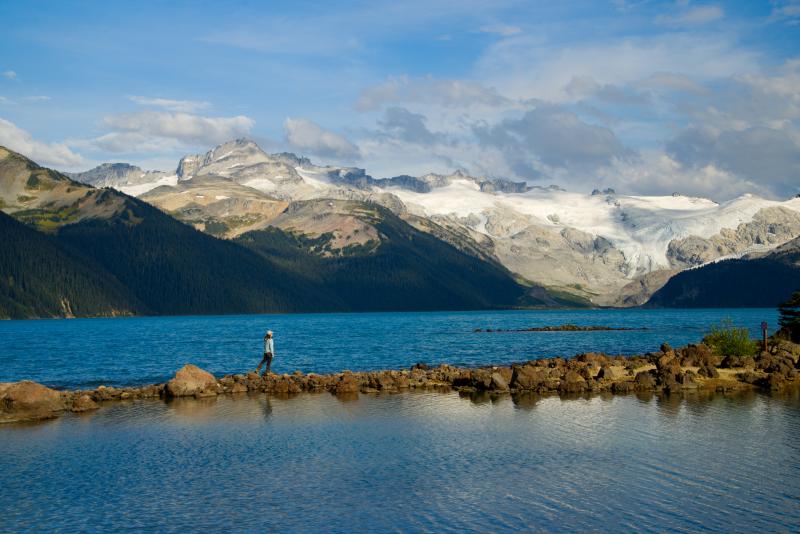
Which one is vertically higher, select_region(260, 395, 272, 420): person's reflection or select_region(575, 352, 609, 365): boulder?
select_region(575, 352, 609, 365): boulder

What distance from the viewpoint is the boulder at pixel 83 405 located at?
2184 inches

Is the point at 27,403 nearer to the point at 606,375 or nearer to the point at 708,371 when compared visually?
the point at 606,375

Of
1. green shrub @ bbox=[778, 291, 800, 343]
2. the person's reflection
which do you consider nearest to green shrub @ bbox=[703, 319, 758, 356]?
green shrub @ bbox=[778, 291, 800, 343]

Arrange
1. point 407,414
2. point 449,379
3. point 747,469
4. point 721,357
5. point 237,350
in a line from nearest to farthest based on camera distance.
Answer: point 747,469 < point 407,414 < point 449,379 < point 721,357 < point 237,350

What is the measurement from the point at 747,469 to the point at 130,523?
25.5 metres

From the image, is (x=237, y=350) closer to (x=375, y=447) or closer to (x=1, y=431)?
(x=1, y=431)

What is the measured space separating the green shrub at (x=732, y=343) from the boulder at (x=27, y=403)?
63913 millimetres

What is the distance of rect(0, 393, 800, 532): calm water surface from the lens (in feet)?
92.7

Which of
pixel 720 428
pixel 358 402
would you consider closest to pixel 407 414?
pixel 358 402

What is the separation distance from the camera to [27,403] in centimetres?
5256

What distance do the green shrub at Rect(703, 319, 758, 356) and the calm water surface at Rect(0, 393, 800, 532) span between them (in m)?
28.0

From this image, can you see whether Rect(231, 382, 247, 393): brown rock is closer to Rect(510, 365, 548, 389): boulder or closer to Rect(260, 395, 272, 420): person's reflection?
Rect(260, 395, 272, 420): person's reflection

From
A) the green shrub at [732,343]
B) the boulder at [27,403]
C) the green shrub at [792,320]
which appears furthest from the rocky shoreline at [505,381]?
the green shrub at [792,320]

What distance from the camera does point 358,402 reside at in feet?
194
